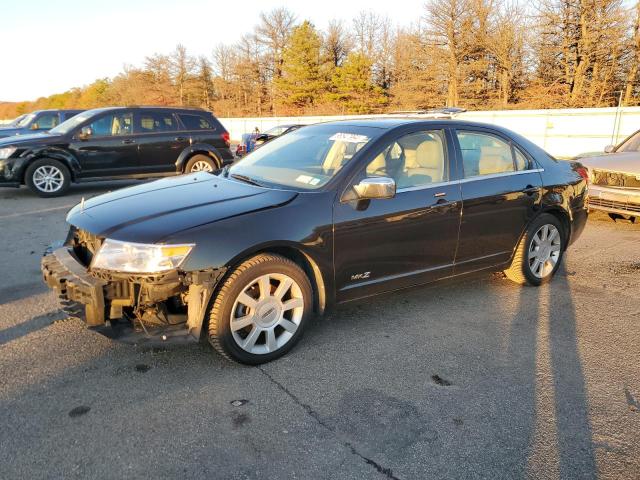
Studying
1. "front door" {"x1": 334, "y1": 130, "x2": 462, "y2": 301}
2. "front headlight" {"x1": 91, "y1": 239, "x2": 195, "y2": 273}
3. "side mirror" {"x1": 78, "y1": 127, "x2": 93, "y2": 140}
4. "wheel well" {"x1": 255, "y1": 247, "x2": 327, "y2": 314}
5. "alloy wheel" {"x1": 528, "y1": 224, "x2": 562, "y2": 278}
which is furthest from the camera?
"side mirror" {"x1": 78, "y1": 127, "x2": 93, "y2": 140}

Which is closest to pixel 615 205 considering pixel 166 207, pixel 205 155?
pixel 166 207

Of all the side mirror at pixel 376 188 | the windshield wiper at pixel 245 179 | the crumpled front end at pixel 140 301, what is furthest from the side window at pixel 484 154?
the crumpled front end at pixel 140 301

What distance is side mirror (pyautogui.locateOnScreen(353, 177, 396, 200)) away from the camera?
136 inches

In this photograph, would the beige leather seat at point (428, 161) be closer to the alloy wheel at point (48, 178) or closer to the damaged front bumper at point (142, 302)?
the damaged front bumper at point (142, 302)

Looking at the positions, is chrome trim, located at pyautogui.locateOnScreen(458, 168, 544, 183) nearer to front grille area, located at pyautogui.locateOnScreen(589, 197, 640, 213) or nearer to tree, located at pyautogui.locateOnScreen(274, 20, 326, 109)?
front grille area, located at pyautogui.locateOnScreen(589, 197, 640, 213)

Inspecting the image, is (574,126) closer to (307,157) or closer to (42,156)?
(42,156)

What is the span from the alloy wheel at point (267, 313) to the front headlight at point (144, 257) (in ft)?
1.52

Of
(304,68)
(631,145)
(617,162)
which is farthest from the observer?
(304,68)

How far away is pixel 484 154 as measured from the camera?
4480mm

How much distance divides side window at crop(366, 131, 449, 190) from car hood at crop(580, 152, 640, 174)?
4.80 m

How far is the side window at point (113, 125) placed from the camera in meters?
9.77

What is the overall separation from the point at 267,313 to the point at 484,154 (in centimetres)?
251

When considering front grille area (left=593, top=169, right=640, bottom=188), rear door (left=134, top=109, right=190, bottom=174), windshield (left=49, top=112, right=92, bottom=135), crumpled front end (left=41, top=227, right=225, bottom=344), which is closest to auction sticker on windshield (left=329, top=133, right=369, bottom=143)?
crumpled front end (left=41, top=227, right=225, bottom=344)

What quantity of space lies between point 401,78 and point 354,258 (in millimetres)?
41881
